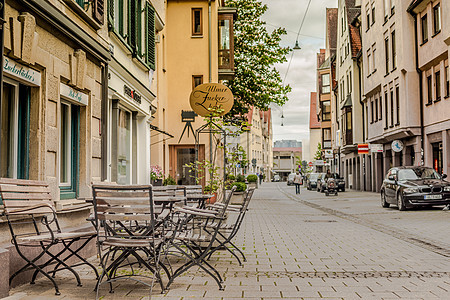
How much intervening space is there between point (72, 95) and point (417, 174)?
15.1 meters

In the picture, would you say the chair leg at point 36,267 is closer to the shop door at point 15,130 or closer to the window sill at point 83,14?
the shop door at point 15,130

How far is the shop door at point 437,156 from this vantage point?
89.1 ft

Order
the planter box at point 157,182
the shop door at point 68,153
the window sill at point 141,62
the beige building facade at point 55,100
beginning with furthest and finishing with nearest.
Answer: the planter box at point 157,182, the window sill at point 141,62, the shop door at point 68,153, the beige building facade at point 55,100

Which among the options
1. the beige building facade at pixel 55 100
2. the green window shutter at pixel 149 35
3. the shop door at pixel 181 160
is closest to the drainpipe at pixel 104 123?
the beige building facade at pixel 55 100

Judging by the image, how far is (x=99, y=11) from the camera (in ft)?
35.1

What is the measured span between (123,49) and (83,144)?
4.20 m

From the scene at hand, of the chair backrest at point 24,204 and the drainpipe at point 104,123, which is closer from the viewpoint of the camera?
the chair backrest at point 24,204

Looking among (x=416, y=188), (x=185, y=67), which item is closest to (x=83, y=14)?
(x=416, y=188)

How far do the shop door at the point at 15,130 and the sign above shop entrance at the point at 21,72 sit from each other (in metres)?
0.13

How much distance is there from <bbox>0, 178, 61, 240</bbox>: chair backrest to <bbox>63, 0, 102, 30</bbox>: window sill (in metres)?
3.27

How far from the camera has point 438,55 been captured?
1020 inches

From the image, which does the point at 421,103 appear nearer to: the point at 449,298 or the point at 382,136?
the point at 382,136

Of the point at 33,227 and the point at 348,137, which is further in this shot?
the point at 348,137

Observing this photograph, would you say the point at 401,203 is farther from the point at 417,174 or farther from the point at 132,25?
the point at 132,25
